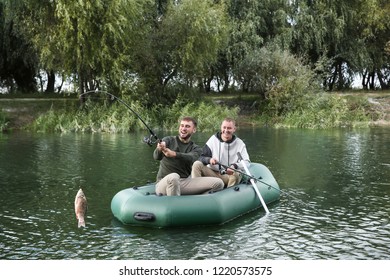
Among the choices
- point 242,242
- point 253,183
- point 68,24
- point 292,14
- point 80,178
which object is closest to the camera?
point 242,242

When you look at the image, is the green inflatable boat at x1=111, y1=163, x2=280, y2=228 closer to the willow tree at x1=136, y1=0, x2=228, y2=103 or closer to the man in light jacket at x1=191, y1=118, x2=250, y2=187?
the man in light jacket at x1=191, y1=118, x2=250, y2=187

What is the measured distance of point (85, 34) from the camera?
22562 mm

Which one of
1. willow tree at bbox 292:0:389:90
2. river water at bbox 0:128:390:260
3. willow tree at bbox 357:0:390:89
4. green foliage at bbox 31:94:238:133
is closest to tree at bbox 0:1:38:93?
green foliage at bbox 31:94:238:133

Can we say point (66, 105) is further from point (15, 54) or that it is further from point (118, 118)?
point (118, 118)

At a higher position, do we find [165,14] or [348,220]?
[165,14]

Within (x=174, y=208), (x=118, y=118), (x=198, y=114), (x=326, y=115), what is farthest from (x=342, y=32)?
(x=174, y=208)

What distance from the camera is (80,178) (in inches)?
455

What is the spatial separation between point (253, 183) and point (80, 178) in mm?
4080

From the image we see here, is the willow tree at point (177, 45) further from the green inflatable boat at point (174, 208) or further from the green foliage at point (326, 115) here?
the green inflatable boat at point (174, 208)

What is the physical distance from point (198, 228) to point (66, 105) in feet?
60.8

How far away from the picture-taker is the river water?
6793mm
